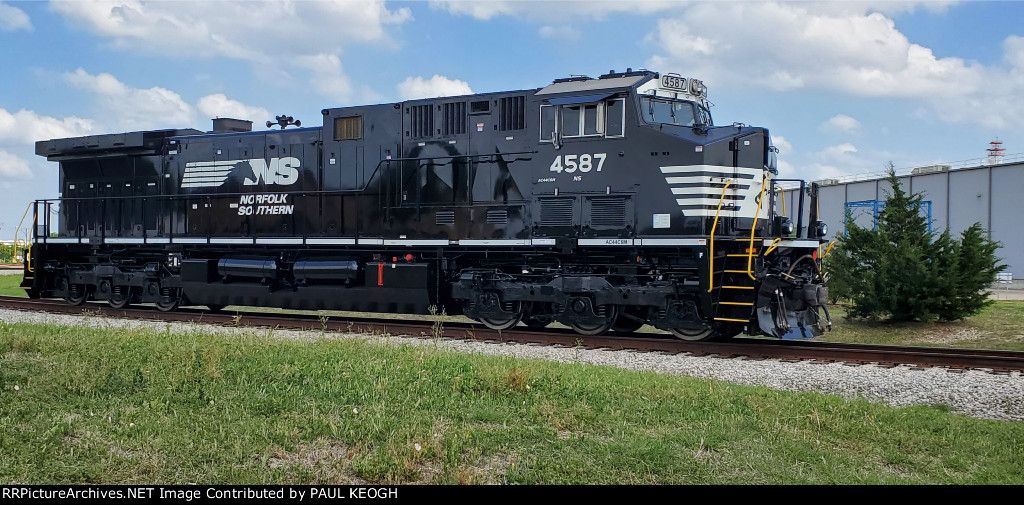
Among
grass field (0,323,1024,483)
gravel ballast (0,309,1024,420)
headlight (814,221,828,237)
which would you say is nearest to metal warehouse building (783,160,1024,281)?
headlight (814,221,828,237)

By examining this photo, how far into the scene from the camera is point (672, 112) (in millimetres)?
12812

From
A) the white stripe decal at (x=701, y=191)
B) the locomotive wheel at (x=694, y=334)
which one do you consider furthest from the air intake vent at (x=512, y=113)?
the locomotive wheel at (x=694, y=334)

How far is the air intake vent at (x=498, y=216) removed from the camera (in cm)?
1366

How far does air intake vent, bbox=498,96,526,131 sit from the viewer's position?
44.3ft

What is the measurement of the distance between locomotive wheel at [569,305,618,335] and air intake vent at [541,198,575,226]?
1515 millimetres

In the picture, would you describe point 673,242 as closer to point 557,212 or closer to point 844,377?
point 557,212

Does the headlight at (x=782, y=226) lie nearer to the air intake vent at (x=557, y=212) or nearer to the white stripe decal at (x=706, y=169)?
the white stripe decal at (x=706, y=169)

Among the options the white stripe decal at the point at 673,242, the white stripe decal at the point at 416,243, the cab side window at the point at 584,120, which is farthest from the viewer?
the white stripe decal at the point at 416,243

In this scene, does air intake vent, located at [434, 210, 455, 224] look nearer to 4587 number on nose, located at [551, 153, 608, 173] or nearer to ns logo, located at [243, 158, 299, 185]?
4587 number on nose, located at [551, 153, 608, 173]

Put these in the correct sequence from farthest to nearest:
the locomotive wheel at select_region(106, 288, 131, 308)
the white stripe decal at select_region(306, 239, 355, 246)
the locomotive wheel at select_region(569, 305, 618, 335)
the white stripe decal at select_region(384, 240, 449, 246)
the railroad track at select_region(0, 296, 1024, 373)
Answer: the locomotive wheel at select_region(106, 288, 131, 308)
the white stripe decal at select_region(306, 239, 355, 246)
the white stripe decal at select_region(384, 240, 449, 246)
the locomotive wheel at select_region(569, 305, 618, 335)
the railroad track at select_region(0, 296, 1024, 373)

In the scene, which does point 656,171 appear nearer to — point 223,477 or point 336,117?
point 336,117

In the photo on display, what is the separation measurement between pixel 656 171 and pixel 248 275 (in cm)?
852

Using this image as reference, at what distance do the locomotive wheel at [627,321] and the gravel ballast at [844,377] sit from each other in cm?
119

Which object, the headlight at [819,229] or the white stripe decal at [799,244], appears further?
the headlight at [819,229]
